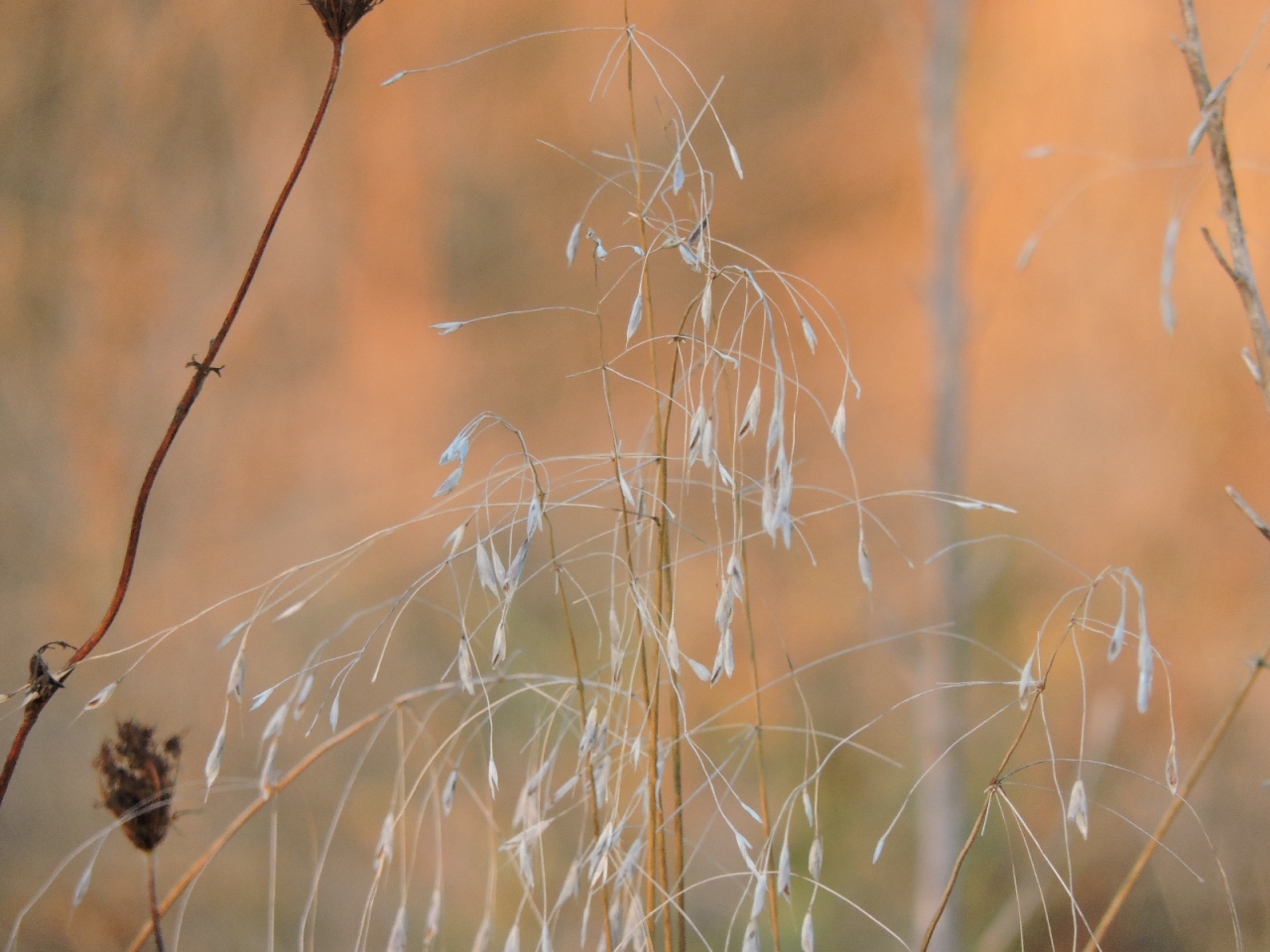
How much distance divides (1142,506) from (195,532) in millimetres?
948

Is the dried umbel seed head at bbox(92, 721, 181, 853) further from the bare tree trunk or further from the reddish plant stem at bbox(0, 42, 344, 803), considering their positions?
the bare tree trunk

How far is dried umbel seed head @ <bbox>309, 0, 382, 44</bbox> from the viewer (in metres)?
0.33

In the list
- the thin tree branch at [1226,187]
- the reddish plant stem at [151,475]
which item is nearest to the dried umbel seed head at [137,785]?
the reddish plant stem at [151,475]

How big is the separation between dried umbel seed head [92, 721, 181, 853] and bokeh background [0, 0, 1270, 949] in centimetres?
58

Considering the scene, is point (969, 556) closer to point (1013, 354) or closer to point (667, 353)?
point (1013, 354)

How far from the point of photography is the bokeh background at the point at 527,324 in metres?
0.89

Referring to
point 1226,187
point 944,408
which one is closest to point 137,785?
point 1226,187

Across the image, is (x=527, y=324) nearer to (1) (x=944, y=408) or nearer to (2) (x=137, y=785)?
(1) (x=944, y=408)

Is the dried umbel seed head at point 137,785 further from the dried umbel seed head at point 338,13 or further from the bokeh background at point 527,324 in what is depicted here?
the bokeh background at point 527,324

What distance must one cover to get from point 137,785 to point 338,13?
0.98 feet

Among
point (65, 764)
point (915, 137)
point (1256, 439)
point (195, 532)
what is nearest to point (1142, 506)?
point (1256, 439)

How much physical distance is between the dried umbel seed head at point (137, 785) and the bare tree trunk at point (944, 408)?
23.3 inches

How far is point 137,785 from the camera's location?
35 centimetres

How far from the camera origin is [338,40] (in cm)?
33
